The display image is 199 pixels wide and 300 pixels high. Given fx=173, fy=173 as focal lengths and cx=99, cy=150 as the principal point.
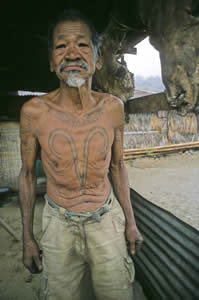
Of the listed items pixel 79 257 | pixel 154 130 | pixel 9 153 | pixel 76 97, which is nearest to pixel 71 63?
pixel 76 97

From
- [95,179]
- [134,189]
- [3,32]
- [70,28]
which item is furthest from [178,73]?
[3,32]

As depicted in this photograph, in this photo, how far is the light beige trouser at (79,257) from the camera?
1231mm

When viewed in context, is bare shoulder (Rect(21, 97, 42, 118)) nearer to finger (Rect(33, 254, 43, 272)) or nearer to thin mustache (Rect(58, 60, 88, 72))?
thin mustache (Rect(58, 60, 88, 72))

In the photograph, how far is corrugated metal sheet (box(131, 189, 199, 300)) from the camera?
1.40 meters

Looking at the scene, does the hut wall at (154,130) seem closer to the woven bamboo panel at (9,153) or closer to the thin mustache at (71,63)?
the woven bamboo panel at (9,153)

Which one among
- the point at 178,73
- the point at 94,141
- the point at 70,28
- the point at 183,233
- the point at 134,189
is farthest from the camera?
the point at 134,189

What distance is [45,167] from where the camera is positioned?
1.29 m

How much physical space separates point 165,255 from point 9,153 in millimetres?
4255

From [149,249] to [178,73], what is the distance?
5.86ft

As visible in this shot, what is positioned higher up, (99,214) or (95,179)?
(95,179)

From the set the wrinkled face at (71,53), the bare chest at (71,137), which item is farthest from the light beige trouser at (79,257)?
the wrinkled face at (71,53)

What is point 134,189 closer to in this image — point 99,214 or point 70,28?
point 99,214

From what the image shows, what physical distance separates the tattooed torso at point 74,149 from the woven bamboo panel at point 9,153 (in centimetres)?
378

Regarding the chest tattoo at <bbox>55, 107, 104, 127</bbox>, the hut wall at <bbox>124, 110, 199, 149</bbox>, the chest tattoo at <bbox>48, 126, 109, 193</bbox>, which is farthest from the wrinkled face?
the hut wall at <bbox>124, 110, 199, 149</bbox>
